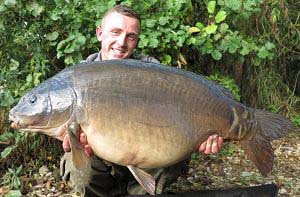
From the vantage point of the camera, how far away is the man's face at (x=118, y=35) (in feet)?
7.58

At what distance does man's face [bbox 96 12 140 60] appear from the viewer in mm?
2311

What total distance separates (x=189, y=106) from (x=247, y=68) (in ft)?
6.54

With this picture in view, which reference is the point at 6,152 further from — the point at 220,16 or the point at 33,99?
the point at 220,16

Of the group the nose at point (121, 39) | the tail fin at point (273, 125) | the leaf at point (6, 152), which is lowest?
the leaf at point (6, 152)

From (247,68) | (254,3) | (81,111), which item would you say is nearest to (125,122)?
(81,111)

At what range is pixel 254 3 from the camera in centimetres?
286

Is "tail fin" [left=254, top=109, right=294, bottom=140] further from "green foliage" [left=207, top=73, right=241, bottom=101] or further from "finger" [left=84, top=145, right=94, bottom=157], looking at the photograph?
"green foliage" [left=207, top=73, right=241, bottom=101]

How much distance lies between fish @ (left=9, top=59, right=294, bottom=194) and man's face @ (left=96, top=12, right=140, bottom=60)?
1.63 ft

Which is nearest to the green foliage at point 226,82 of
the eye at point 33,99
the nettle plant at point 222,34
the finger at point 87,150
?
the nettle plant at point 222,34

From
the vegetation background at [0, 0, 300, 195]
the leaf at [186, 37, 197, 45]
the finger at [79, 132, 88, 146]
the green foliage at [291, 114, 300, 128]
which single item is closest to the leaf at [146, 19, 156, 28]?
the vegetation background at [0, 0, 300, 195]

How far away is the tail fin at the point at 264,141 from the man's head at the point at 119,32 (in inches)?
28.8

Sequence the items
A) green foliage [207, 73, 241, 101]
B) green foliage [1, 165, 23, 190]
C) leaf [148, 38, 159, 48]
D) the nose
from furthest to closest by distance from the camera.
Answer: green foliage [207, 73, 241, 101] < green foliage [1, 165, 23, 190] < leaf [148, 38, 159, 48] < the nose

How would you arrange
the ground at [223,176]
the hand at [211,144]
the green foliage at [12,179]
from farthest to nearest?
the ground at [223,176]
the green foliage at [12,179]
the hand at [211,144]

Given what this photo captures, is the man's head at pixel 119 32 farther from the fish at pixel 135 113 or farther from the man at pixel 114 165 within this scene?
the fish at pixel 135 113
